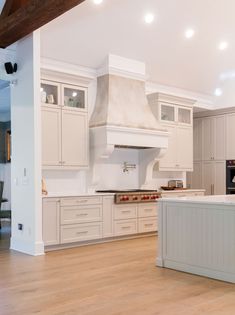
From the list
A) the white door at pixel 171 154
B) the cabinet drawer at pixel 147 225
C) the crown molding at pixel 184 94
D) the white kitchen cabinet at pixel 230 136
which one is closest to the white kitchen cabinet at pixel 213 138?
the white kitchen cabinet at pixel 230 136

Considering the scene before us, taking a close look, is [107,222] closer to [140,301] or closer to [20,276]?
[20,276]

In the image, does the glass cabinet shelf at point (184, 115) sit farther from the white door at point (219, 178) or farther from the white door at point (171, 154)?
the white door at point (219, 178)

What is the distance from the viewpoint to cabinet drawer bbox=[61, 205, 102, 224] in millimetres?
5930

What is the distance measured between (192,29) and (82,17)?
2.09 meters

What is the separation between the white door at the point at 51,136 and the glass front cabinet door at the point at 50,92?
13cm

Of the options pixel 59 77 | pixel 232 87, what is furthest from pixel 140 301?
pixel 232 87

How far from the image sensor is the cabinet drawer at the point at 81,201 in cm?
593

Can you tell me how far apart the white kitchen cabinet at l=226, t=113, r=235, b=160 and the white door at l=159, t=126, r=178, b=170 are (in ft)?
4.95

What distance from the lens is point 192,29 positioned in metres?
6.86

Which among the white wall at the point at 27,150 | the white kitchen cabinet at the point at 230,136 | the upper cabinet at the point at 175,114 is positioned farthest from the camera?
the white kitchen cabinet at the point at 230,136

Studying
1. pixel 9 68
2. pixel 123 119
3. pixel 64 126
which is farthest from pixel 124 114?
pixel 9 68

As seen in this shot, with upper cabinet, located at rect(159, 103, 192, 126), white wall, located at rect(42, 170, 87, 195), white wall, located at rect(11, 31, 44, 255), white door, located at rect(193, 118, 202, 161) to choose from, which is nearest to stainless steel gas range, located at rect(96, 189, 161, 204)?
white wall, located at rect(42, 170, 87, 195)

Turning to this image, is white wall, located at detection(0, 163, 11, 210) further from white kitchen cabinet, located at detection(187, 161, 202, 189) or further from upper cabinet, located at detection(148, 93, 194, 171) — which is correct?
white kitchen cabinet, located at detection(187, 161, 202, 189)

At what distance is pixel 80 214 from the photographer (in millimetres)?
6125
